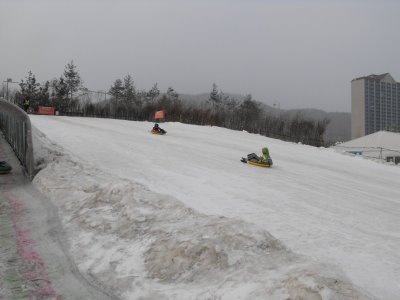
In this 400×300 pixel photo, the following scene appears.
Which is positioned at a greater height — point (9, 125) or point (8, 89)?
point (8, 89)

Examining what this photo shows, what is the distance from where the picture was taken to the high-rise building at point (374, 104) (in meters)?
97.5

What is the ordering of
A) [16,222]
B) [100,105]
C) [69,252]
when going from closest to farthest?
[69,252] < [16,222] < [100,105]

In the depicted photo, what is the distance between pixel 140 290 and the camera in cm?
441

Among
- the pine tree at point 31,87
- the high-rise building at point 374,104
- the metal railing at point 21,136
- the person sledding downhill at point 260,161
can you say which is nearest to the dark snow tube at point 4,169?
the metal railing at point 21,136

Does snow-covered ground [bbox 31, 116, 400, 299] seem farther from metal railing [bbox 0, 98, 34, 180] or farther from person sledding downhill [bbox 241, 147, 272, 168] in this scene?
person sledding downhill [bbox 241, 147, 272, 168]

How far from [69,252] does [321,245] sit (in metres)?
3.77

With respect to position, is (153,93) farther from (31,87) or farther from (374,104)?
(374,104)

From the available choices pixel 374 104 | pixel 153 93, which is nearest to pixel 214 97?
pixel 153 93

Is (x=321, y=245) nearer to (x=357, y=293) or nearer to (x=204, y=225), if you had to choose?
(x=204, y=225)

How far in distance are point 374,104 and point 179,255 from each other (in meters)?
103

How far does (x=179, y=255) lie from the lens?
4844 millimetres

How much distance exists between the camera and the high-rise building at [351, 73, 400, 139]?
320ft

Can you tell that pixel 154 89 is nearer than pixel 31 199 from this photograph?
No

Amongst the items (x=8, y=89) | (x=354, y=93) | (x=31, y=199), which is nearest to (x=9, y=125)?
(x=31, y=199)
